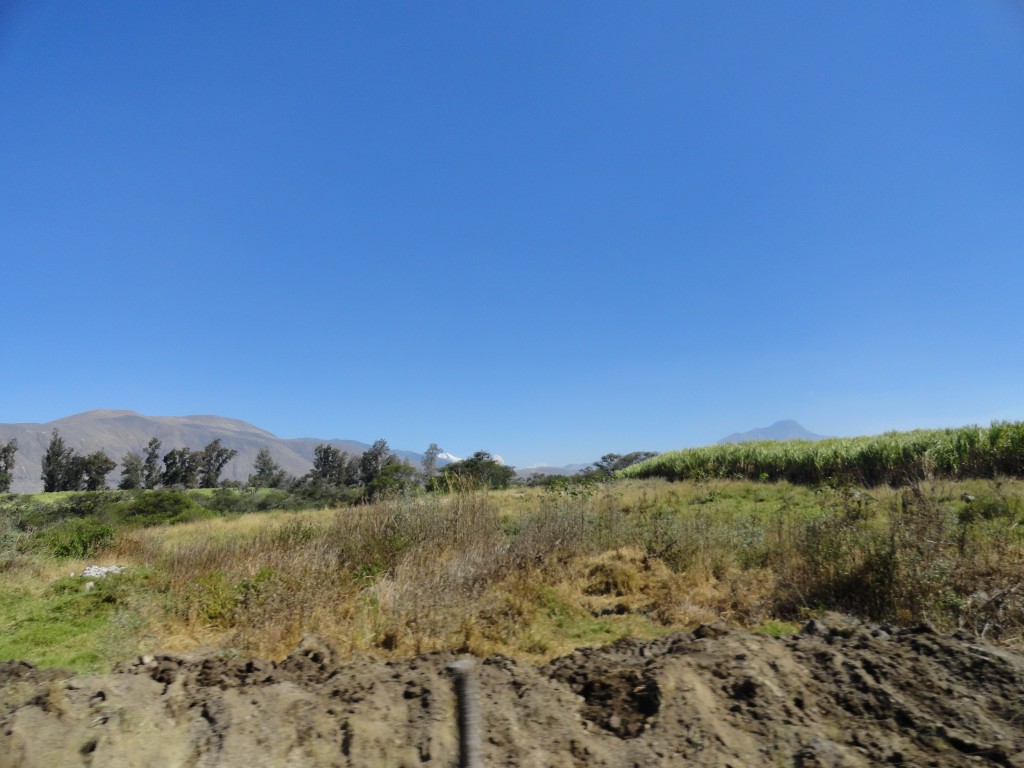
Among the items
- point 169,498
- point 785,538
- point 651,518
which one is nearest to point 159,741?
point 785,538

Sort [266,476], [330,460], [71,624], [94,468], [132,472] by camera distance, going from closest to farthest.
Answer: [71,624]
[94,468]
[266,476]
[132,472]
[330,460]

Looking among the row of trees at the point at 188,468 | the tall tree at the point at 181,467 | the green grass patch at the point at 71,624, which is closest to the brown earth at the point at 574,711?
the green grass patch at the point at 71,624

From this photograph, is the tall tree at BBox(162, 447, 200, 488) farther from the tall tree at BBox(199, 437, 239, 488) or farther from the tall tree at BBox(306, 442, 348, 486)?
the tall tree at BBox(306, 442, 348, 486)

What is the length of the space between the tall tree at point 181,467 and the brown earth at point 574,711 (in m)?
68.3

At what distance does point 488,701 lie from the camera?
11.9 ft

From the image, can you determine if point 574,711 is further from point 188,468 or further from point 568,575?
point 188,468

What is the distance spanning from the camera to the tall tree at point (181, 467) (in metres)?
63.6

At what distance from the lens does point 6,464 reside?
169 ft

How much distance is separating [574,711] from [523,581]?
4617 millimetres

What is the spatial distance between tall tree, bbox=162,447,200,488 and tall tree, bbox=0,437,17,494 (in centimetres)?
1357

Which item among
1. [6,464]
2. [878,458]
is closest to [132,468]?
[6,464]

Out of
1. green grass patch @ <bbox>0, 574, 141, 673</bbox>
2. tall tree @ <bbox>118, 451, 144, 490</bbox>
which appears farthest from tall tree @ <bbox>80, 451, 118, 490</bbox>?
green grass patch @ <bbox>0, 574, 141, 673</bbox>

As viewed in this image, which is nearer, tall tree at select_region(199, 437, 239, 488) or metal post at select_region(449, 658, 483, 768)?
metal post at select_region(449, 658, 483, 768)

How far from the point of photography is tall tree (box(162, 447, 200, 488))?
63625 mm
